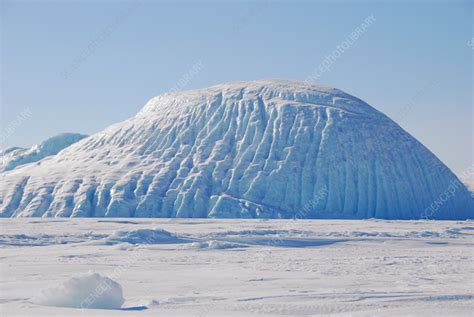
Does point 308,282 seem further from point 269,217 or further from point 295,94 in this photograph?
point 295,94

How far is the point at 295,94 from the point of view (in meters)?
85.6

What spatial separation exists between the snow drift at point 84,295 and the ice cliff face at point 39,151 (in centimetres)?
8798

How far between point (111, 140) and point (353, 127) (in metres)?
31.0

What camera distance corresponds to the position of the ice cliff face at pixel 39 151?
3962 inches

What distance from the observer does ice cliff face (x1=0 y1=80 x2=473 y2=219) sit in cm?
6875

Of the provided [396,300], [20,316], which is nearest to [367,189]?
[396,300]

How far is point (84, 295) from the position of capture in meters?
16.2

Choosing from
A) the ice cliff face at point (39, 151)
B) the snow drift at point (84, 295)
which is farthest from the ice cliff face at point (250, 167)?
the snow drift at point (84, 295)

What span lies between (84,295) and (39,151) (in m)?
90.4

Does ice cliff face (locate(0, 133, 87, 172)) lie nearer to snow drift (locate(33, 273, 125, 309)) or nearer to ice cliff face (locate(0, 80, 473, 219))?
ice cliff face (locate(0, 80, 473, 219))

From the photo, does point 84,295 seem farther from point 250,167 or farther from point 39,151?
point 39,151

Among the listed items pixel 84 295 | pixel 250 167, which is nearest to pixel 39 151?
pixel 250 167

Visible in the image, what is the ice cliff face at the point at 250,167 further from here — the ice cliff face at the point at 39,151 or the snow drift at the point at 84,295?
the snow drift at the point at 84,295

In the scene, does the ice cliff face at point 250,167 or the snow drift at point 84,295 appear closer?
the snow drift at point 84,295
